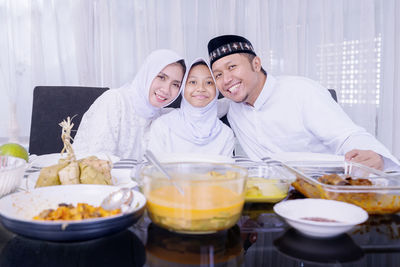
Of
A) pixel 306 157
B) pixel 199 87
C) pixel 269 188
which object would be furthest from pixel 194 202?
pixel 199 87

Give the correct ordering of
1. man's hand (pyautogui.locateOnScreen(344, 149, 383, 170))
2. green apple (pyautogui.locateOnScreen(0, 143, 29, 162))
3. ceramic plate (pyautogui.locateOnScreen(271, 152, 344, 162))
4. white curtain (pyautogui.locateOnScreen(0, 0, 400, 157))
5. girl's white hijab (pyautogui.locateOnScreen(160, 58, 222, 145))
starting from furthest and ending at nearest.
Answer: white curtain (pyautogui.locateOnScreen(0, 0, 400, 157))
girl's white hijab (pyautogui.locateOnScreen(160, 58, 222, 145))
man's hand (pyautogui.locateOnScreen(344, 149, 383, 170))
ceramic plate (pyautogui.locateOnScreen(271, 152, 344, 162))
green apple (pyautogui.locateOnScreen(0, 143, 29, 162))

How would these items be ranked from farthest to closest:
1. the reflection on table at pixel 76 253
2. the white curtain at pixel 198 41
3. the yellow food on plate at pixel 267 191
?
1. the white curtain at pixel 198 41
2. the yellow food on plate at pixel 267 191
3. the reflection on table at pixel 76 253

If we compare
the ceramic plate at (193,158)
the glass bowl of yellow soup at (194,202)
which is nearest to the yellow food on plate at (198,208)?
the glass bowl of yellow soup at (194,202)

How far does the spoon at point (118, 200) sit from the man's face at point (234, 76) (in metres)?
1.33

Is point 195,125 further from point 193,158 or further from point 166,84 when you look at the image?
point 193,158

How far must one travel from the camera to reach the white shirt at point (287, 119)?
79.7 inches

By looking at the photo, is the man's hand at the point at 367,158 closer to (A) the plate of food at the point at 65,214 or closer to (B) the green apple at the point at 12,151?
(A) the plate of food at the point at 65,214

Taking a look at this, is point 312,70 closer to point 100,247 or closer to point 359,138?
point 359,138

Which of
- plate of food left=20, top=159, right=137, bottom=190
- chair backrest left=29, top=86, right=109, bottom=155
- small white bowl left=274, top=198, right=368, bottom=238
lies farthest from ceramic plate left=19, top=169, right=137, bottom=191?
chair backrest left=29, top=86, right=109, bottom=155

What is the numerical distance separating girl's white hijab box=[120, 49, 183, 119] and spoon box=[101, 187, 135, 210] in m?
1.35

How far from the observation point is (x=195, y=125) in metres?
2.04

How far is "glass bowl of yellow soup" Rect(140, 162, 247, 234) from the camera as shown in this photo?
0.58 meters

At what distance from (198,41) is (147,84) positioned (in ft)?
4.34

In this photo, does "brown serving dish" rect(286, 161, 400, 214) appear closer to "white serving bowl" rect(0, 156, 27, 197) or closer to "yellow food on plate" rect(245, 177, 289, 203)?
"yellow food on plate" rect(245, 177, 289, 203)
